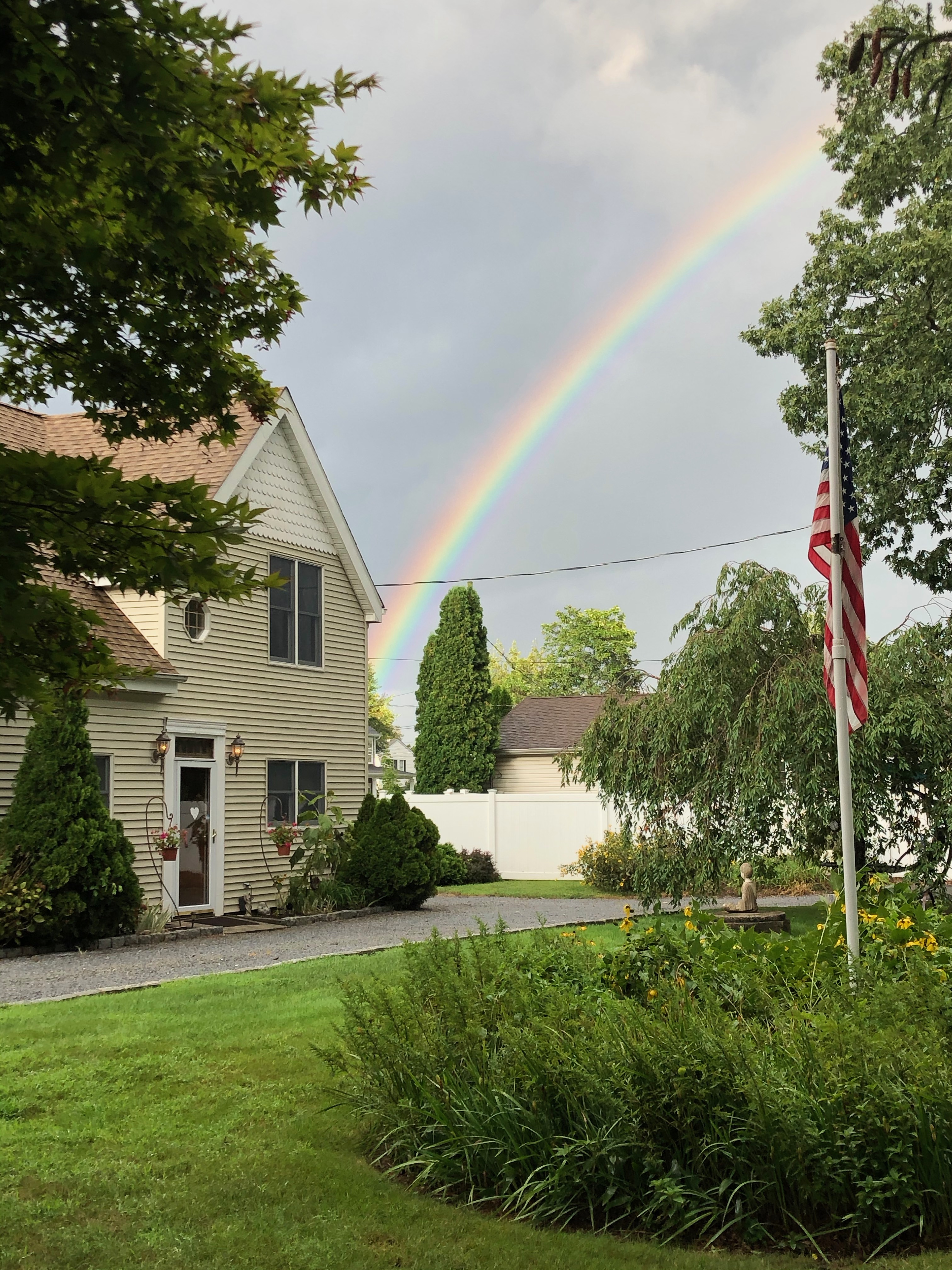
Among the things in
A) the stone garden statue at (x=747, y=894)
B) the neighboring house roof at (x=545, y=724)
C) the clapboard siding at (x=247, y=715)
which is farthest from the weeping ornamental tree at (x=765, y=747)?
the neighboring house roof at (x=545, y=724)

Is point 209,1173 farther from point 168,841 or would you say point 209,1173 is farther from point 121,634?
point 121,634

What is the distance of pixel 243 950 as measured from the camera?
13.2 metres

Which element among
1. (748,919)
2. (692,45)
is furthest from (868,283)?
(748,919)

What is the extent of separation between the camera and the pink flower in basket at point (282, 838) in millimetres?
17656

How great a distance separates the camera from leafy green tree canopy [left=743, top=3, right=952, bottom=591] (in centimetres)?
1830

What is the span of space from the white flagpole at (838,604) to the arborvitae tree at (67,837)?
28.0 feet

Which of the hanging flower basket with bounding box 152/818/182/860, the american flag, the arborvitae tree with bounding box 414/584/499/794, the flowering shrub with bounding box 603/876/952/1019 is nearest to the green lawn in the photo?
the flowering shrub with bounding box 603/876/952/1019

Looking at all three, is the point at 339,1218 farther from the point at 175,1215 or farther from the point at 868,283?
the point at 868,283

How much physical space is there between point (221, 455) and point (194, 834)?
5.53 m

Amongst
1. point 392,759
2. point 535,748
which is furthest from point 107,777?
point 392,759

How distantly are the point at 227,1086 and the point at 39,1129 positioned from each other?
1.12 m

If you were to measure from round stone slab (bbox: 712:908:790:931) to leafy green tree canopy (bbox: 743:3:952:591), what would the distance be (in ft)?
28.3

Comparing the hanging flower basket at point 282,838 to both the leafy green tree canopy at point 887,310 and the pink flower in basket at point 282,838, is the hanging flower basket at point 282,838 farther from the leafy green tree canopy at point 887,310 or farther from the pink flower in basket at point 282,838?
the leafy green tree canopy at point 887,310

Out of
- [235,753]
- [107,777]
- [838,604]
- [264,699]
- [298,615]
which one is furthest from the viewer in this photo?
[298,615]
